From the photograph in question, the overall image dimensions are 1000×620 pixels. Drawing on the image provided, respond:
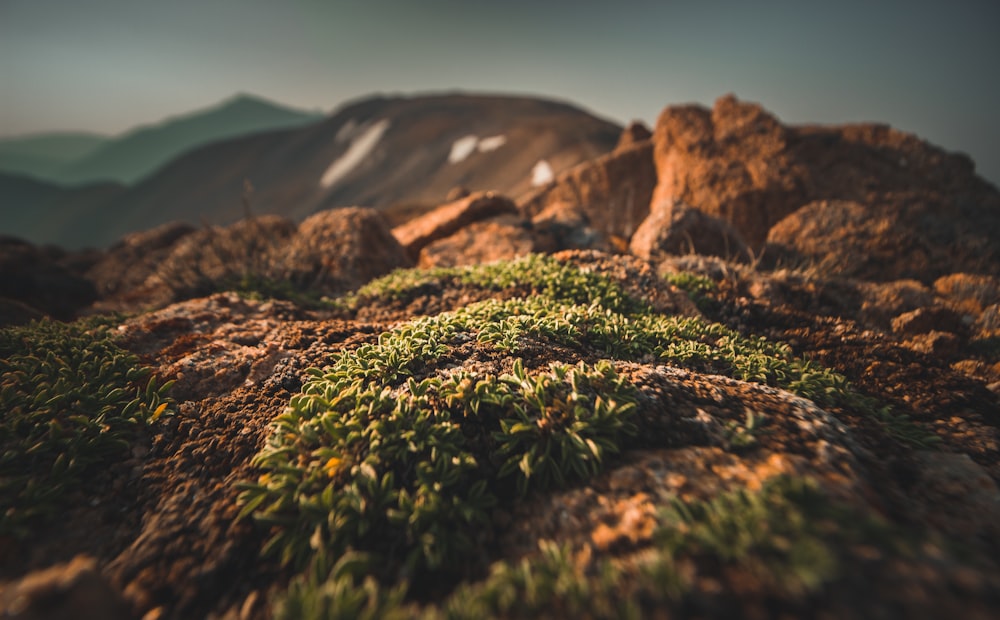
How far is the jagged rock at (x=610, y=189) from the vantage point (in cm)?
1791

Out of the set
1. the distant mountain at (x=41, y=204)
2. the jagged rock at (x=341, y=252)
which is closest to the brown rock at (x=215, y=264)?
the jagged rock at (x=341, y=252)

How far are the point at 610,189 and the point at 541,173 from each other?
29.5 metres

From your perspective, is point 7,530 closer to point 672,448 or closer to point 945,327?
point 672,448

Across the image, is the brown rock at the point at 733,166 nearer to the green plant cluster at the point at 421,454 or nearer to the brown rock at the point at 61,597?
the green plant cluster at the point at 421,454

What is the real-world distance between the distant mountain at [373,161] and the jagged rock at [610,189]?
24.4 meters

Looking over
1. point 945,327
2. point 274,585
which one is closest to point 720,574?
point 274,585

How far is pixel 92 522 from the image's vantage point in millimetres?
2641

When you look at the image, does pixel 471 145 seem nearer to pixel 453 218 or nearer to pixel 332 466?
pixel 453 218

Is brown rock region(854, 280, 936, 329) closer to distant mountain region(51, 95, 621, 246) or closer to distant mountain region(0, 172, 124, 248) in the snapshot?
distant mountain region(51, 95, 621, 246)

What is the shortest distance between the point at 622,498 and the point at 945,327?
7.22 meters

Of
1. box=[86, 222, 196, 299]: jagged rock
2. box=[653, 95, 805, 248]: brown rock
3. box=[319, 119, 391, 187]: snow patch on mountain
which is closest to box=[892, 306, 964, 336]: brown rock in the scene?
box=[653, 95, 805, 248]: brown rock

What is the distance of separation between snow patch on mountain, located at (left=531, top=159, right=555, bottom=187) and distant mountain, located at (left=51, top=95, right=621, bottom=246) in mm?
192

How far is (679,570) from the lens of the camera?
1.79 meters

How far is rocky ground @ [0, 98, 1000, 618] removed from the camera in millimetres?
1761
